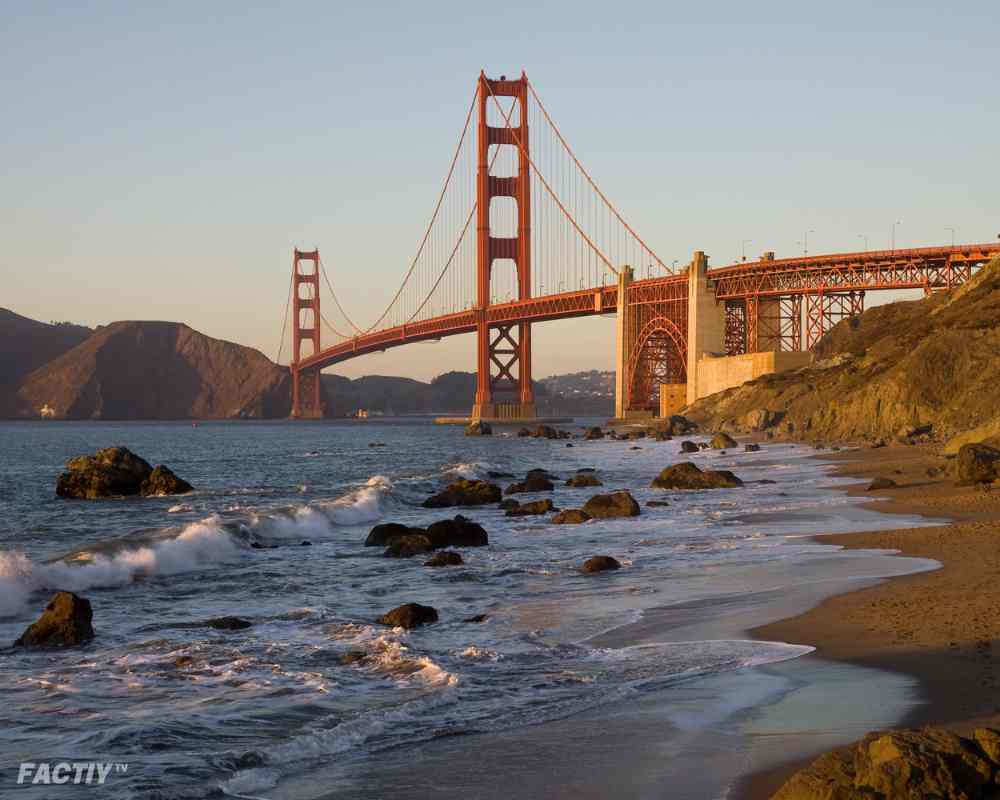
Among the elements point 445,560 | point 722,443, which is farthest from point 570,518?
point 722,443

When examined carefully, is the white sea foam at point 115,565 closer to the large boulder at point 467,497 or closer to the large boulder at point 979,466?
the large boulder at point 467,497

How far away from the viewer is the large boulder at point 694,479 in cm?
2969

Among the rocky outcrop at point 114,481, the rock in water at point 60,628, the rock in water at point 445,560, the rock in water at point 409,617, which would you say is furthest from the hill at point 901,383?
the rocky outcrop at point 114,481

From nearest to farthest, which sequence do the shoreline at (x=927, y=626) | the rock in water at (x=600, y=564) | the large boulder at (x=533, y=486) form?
the shoreline at (x=927, y=626), the rock in water at (x=600, y=564), the large boulder at (x=533, y=486)

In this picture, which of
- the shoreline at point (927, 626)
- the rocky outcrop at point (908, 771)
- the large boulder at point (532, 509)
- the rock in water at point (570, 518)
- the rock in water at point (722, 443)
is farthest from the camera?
the rock in water at point (722, 443)

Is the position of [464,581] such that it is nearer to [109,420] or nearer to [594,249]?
[594,249]

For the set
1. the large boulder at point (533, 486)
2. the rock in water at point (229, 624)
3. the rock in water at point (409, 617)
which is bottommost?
the rock in water at point (229, 624)

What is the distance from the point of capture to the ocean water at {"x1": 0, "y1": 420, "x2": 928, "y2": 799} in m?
7.58

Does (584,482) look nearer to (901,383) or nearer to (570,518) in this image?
(570,518)

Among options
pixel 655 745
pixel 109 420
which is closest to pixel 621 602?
pixel 655 745

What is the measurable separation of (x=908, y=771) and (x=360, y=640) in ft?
21.4

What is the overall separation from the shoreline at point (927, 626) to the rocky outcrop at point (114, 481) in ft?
77.6

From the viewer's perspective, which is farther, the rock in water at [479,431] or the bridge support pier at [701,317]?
the rock in water at [479,431]

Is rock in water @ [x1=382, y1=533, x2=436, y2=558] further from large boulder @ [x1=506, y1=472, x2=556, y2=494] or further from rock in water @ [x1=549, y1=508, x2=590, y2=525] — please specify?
large boulder @ [x1=506, y1=472, x2=556, y2=494]
